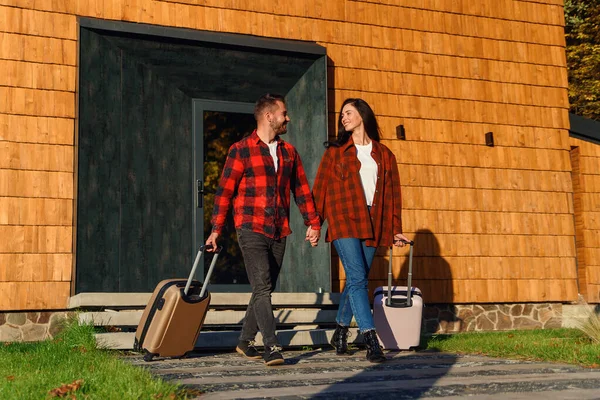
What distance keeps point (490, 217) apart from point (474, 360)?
4.66 meters

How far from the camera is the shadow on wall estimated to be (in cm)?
985

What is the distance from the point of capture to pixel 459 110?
34.1 ft

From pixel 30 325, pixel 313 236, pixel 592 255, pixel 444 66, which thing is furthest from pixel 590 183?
pixel 30 325

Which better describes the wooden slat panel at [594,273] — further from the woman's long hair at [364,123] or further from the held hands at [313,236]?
the held hands at [313,236]

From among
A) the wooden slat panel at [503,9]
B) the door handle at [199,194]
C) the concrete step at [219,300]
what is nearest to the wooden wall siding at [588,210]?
the wooden slat panel at [503,9]

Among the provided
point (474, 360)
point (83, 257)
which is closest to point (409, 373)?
point (474, 360)

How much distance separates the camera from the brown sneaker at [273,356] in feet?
17.8

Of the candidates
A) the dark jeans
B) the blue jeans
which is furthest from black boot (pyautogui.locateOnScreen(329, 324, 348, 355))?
the dark jeans

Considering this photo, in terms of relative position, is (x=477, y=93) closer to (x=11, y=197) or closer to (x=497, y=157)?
(x=497, y=157)

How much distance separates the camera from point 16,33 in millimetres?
8344

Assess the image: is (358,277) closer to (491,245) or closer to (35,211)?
(35,211)

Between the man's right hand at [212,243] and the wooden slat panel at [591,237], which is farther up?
the wooden slat panel at [591,237]

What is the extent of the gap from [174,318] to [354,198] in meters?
1.62

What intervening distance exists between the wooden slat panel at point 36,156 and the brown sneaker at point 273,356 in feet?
12.7
